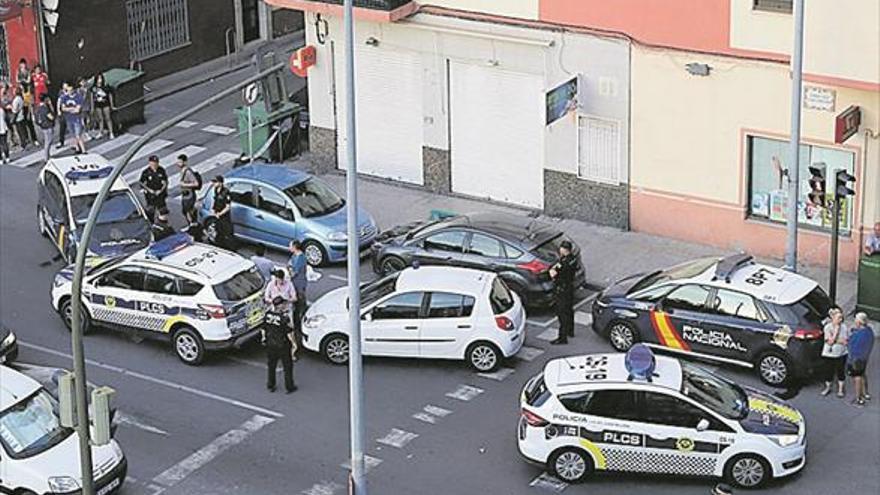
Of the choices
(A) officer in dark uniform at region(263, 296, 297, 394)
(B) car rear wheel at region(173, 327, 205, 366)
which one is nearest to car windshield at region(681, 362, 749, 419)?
(A) officer in dark uniform at region(263, 296, 297, 394)

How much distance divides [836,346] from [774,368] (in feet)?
3.43

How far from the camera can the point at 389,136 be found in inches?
1334

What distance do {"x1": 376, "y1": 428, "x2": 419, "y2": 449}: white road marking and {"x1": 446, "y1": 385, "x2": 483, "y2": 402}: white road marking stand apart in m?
1.27

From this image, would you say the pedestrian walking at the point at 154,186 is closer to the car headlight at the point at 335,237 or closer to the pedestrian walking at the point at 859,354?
the car headlight at the point at 335,237

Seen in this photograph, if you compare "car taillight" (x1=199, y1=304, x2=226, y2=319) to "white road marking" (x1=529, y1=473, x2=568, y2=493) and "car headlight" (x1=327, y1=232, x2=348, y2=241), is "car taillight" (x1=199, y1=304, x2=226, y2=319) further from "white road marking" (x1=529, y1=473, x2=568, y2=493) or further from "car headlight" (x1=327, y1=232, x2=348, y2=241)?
"white road marking" (x1=529, y1=473, x2=568, y2=493)

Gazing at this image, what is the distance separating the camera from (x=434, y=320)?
25.5 m

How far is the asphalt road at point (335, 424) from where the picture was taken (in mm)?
22859

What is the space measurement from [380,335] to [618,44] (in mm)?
7806

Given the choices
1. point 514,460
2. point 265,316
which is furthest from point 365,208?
point 514,460

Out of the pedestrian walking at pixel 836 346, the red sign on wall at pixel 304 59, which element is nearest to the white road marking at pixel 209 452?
the pedestrian walking at pixel 836 346

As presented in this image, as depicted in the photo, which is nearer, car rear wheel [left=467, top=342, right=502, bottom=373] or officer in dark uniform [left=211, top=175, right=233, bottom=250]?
car rear wheel [left=467, top=342, right=502, bottom=373]

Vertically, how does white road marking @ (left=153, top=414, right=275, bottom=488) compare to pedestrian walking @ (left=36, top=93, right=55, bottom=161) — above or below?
below

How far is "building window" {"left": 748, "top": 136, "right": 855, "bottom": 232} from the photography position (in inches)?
1142

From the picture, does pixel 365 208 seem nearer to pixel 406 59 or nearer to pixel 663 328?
pixel 406 59
